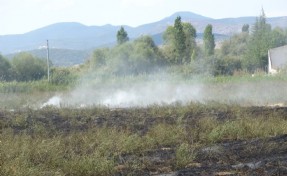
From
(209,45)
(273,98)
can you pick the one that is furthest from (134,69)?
(273,98)

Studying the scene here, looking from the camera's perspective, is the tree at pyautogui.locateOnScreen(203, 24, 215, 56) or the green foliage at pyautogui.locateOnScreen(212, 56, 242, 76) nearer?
the green foliage at pyautogui.locateOnScreen(212, 56, 242, 76)

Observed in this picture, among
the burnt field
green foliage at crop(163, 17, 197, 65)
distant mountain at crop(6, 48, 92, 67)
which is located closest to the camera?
the burnt field

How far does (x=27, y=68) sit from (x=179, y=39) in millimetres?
20993

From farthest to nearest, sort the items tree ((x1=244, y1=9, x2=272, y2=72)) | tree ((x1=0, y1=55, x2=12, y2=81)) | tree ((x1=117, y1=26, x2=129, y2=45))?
tree ((x1=117, y1=26, x2=129, y2=45))
tree ((x1=244, y1=9, x2=272, y2=72))
tree ((x1=0, y1=55, x2=12, y2=81))

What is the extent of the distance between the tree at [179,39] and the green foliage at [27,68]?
18302mm

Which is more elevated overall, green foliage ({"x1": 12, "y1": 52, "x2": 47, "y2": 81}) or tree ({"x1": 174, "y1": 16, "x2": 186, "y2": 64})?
tree ({"x1": 174, "y1": 16, "x2": 186, "y2": 64})

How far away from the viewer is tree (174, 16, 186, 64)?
201 feet

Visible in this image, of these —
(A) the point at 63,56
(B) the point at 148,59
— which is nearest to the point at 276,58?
(B) the point at 148,59

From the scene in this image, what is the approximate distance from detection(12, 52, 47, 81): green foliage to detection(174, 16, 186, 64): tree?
721 inches

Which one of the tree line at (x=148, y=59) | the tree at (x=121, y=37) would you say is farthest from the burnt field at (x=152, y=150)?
the tree at (x=121, y=37)

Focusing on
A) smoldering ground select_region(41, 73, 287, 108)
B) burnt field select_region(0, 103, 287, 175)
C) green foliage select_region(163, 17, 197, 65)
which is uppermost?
green foliage select_region(163, 17, 197, 65)

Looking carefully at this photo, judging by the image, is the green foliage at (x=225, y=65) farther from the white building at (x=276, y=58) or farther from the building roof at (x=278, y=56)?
the building roof at (x=278, y=56)

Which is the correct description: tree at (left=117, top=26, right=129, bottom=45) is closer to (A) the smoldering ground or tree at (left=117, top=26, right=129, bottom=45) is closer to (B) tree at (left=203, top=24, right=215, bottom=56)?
(B) tree at (left=203, top=24, right=215, bottom=56)

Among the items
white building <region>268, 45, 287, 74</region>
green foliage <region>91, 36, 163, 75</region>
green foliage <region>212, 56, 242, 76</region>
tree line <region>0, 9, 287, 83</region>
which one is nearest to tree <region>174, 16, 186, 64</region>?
tree line <region>0, 9, 287, 83</region>
